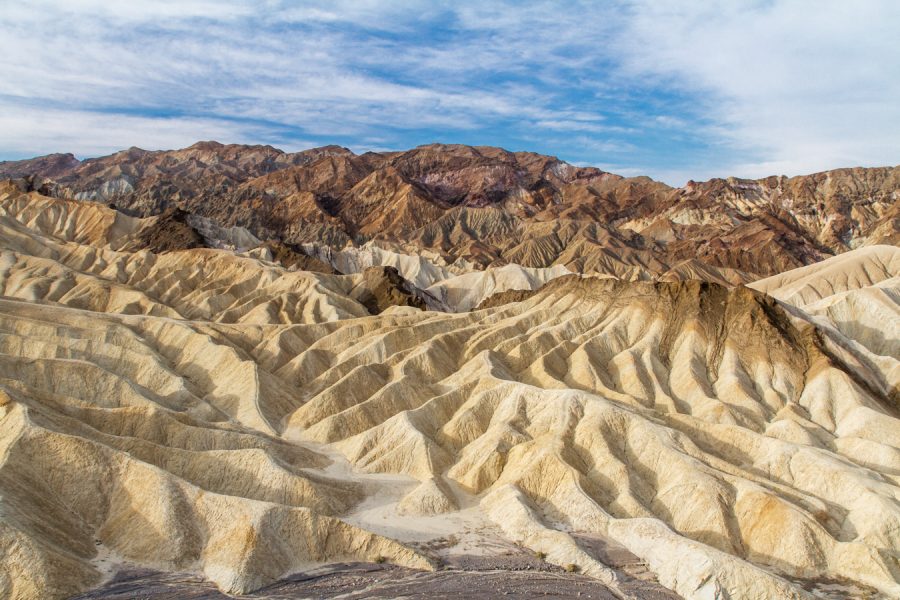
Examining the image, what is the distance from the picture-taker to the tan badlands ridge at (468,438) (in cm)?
3716

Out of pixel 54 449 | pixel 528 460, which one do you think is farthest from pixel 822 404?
pixel 54 449

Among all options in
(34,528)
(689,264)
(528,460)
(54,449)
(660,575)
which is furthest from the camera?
(689,264)

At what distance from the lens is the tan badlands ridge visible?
122ft

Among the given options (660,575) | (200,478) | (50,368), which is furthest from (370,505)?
(50,368)

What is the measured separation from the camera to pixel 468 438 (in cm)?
5644

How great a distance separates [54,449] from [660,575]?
32.1 metres

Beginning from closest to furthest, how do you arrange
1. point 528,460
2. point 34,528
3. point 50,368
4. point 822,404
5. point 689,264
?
1. point 34,528
2. point 528,460
3. point 50,368
4. point 822,404
5. point 689,264

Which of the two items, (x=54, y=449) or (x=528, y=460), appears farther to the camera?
(x=528, y=460)

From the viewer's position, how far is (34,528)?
33812 millimetres

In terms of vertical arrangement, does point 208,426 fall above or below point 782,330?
below

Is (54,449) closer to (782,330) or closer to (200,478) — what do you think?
(200,478)

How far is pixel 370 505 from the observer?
46.2 meters

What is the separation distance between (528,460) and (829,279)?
10269 centimetres

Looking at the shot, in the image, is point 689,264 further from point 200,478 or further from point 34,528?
point 34,528
